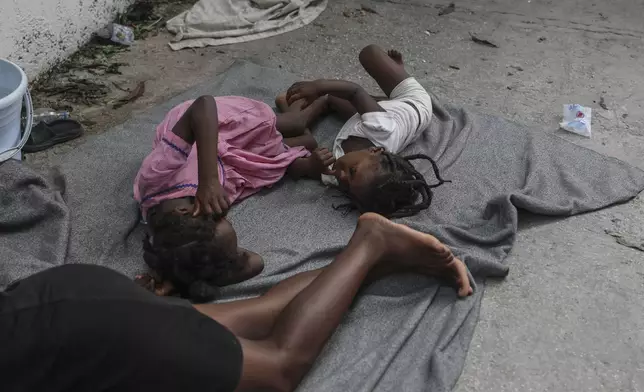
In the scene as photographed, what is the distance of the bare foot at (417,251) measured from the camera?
203cm

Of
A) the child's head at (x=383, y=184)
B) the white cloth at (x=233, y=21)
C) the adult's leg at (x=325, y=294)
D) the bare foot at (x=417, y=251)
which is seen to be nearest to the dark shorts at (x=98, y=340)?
the adult's leg at (x=325, y=294)

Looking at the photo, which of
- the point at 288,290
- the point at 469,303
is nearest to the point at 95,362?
the point at 288,290

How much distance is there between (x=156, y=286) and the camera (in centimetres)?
203

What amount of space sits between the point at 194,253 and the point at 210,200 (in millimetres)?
227

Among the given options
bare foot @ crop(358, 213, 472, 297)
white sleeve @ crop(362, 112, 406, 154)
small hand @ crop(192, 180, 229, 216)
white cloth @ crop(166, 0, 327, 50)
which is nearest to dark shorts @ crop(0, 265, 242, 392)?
small hand @ crop(192, 180, 229, 216)

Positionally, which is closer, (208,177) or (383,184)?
(208,177)

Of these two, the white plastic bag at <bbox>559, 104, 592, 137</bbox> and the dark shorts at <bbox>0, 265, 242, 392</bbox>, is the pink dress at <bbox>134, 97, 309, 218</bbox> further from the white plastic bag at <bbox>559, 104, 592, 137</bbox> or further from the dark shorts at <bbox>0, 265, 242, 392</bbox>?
the white plastic bag at <bbox>559, 104, 592, 137</bbox>

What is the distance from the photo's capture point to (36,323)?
1.32 meters

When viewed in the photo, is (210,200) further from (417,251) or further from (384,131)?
(384,131)

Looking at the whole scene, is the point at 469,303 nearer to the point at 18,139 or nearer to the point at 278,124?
the point at 278,124

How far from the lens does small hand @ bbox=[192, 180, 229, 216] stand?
6.85ft

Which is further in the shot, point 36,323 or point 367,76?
point 367,76

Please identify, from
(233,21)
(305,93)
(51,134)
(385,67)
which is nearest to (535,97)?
(385,67)

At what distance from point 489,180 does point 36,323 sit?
6.20 ft
